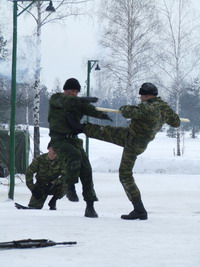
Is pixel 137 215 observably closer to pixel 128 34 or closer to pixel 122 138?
pixel 122 138

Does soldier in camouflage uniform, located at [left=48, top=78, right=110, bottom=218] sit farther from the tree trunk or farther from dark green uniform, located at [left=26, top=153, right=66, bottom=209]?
the tree trunk

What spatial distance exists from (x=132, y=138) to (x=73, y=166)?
2.34 feet

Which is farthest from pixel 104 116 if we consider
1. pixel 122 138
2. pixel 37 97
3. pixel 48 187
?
pixel 37 97

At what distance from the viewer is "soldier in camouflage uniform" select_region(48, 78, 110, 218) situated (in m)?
7.06

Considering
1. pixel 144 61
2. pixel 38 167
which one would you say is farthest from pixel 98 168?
pixel 38 167

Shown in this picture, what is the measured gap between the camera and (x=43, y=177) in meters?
9.64

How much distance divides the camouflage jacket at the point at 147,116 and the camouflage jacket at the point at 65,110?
14.3 inches

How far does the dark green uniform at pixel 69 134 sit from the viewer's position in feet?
23.2

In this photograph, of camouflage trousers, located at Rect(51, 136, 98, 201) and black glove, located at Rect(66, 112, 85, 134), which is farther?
camouflage trousers, located at Rect(51, 136, 98, 201)

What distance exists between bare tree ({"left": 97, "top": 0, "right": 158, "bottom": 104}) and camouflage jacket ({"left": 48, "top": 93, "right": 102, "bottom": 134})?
2792cm

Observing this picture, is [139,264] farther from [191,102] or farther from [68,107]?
[191,102]

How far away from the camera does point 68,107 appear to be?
707 cm

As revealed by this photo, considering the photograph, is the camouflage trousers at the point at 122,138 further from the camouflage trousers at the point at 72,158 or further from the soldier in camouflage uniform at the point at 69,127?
the camouflage trousers at the point at 72,158

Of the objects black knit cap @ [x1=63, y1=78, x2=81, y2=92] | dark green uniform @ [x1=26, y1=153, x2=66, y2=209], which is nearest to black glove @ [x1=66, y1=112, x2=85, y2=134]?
black knit cap @ [x1=63, y1=78, x2=81, y2=92]
